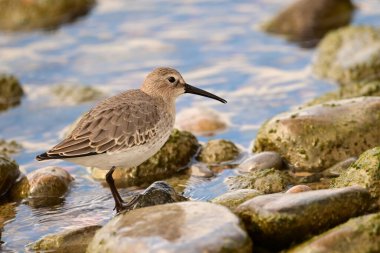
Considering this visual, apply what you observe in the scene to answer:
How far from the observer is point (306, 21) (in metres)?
16.3

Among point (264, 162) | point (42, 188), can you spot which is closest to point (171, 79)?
point (264, 162)

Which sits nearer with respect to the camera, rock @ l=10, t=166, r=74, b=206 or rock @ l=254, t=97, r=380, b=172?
rock @ l=10, t=166, r=74, b=206

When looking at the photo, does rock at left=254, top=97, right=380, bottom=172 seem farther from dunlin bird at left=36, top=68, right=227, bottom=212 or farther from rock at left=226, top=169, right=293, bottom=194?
dunlin bird at left=36, top=68, right=227, bottom=212

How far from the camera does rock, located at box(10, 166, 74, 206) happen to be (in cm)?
920

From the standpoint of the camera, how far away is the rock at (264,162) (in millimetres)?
9406

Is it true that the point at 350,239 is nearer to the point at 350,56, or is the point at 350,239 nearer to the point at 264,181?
the point at 264,181

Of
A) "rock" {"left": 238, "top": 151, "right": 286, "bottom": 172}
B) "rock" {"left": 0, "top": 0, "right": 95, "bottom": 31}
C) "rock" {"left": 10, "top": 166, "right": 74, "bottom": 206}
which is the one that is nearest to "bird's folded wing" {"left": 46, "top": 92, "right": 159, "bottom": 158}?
"rock" {"left": 10, "top": 166, "right": 74, "bottom": 206}

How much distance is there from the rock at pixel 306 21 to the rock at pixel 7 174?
26.7 feet

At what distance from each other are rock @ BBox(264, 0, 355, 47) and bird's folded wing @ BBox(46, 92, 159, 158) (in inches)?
334

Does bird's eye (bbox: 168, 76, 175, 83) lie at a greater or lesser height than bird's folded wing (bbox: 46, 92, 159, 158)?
greater

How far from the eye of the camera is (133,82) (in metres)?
14.0

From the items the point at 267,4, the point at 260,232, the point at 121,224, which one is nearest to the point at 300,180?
the point at 260,232

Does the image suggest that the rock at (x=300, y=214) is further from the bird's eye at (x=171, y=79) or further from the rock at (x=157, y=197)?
the bird's eye at (x=171, y=79)

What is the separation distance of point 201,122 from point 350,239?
5551 mm
